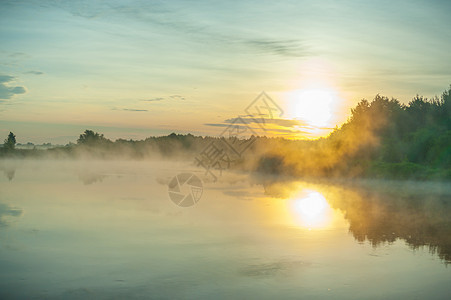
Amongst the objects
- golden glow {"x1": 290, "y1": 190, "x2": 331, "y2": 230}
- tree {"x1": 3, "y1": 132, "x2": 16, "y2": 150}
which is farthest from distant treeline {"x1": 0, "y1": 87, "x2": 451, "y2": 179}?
tree {"x1": 3, "y1": 132, "x2": 16, "y2": 150}

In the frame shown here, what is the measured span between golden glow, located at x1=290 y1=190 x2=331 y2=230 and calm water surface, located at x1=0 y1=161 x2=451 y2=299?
0.07 m

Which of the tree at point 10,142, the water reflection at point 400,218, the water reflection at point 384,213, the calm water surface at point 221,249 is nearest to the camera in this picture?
the calm water surface at point 221,249

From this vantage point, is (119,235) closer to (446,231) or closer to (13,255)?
(13,255)

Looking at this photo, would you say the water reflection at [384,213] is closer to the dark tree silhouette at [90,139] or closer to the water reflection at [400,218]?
the water reflection at [400,218]

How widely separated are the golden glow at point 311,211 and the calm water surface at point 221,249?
0.07m

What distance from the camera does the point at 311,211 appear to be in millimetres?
25719

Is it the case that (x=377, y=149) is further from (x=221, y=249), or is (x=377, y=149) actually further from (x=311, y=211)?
(x=221, y=249)

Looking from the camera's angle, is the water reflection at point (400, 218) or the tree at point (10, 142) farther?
the tree at point (10, 142)

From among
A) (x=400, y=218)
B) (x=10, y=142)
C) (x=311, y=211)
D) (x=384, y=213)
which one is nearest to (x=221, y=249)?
(x=311, y=211)

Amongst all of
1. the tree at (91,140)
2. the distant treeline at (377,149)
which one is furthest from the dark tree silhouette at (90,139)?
the distant treeline at (377,149)

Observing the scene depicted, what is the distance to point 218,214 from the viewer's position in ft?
78.0

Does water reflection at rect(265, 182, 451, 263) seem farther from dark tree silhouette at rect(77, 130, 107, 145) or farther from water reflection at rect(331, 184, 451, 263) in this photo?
dark tree silhouette at rect(77, 130, 107, 145)

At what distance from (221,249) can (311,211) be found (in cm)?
1117

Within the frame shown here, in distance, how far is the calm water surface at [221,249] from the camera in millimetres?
11266
